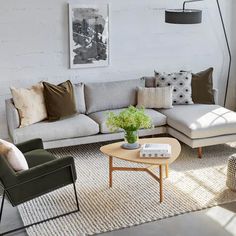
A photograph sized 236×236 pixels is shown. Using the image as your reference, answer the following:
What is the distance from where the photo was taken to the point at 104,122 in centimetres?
530

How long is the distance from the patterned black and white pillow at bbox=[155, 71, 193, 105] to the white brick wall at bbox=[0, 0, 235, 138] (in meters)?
0.50

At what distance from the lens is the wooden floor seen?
12.3 ft

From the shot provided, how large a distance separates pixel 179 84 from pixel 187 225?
7.92 feet

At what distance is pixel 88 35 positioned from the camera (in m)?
5.86

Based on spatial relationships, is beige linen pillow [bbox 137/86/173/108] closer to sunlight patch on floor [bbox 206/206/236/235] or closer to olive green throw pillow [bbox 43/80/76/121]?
olive green throw pillow [bbox 43/80/76/121]

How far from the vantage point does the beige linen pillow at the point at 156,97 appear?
5.77 metres

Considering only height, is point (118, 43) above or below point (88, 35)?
below

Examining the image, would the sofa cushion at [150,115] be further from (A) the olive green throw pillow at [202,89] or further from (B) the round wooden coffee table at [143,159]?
(B) the round wooden coffee table at [143,159]

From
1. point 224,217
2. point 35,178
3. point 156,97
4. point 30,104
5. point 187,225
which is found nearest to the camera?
point 35,178

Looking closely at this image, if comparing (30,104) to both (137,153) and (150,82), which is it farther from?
(150,82)

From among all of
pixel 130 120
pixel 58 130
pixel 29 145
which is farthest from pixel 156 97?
pixel 29 145

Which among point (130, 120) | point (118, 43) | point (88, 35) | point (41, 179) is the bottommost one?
point (41, 179)

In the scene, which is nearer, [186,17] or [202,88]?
[186,17]

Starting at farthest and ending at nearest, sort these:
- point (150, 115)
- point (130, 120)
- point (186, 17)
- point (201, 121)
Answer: point (150, 115) → point (201, 121) → point (186, 17) → point (130, 120)
